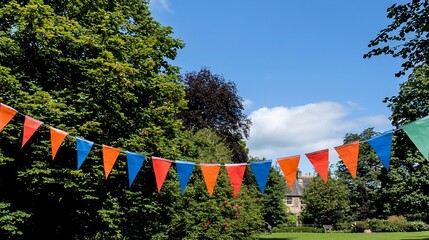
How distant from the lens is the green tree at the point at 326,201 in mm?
43500

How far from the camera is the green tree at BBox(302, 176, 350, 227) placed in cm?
4350

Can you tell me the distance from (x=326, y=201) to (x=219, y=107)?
23.4 meters

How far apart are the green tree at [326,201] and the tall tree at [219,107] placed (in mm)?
19253

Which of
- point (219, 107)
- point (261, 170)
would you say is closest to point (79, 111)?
point (261, 170)

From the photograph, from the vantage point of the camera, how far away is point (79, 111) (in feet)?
35.1

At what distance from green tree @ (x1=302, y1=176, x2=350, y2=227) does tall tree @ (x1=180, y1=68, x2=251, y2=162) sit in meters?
19.3

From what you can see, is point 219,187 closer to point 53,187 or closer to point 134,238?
point 134,238

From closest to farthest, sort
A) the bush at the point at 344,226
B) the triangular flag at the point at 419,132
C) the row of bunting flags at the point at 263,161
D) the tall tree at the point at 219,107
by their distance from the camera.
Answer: the triangular flag at the point at 419,132 < the row of bunting flags at the point at 263,161 < the tall tree at the point at 219,107 < the bush at the point at 344,226

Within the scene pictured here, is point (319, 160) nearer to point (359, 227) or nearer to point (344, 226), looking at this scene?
point (359, 227)

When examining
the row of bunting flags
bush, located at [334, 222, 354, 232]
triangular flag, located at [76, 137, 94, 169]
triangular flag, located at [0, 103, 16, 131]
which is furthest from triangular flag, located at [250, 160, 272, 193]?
bush, located at [334, 222, 354, 232]

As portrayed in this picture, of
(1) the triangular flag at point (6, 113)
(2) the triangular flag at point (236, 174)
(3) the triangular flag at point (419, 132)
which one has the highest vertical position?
(1) the triangular flag at point (6, 113)

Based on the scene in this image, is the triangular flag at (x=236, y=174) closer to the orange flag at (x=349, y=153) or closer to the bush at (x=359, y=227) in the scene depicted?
the orange flag at (x=349, y=153)

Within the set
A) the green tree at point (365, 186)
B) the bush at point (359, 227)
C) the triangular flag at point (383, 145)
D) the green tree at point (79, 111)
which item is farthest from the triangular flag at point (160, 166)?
the green tree at point (365, 186)

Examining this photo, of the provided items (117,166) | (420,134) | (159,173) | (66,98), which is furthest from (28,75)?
(420,134)
